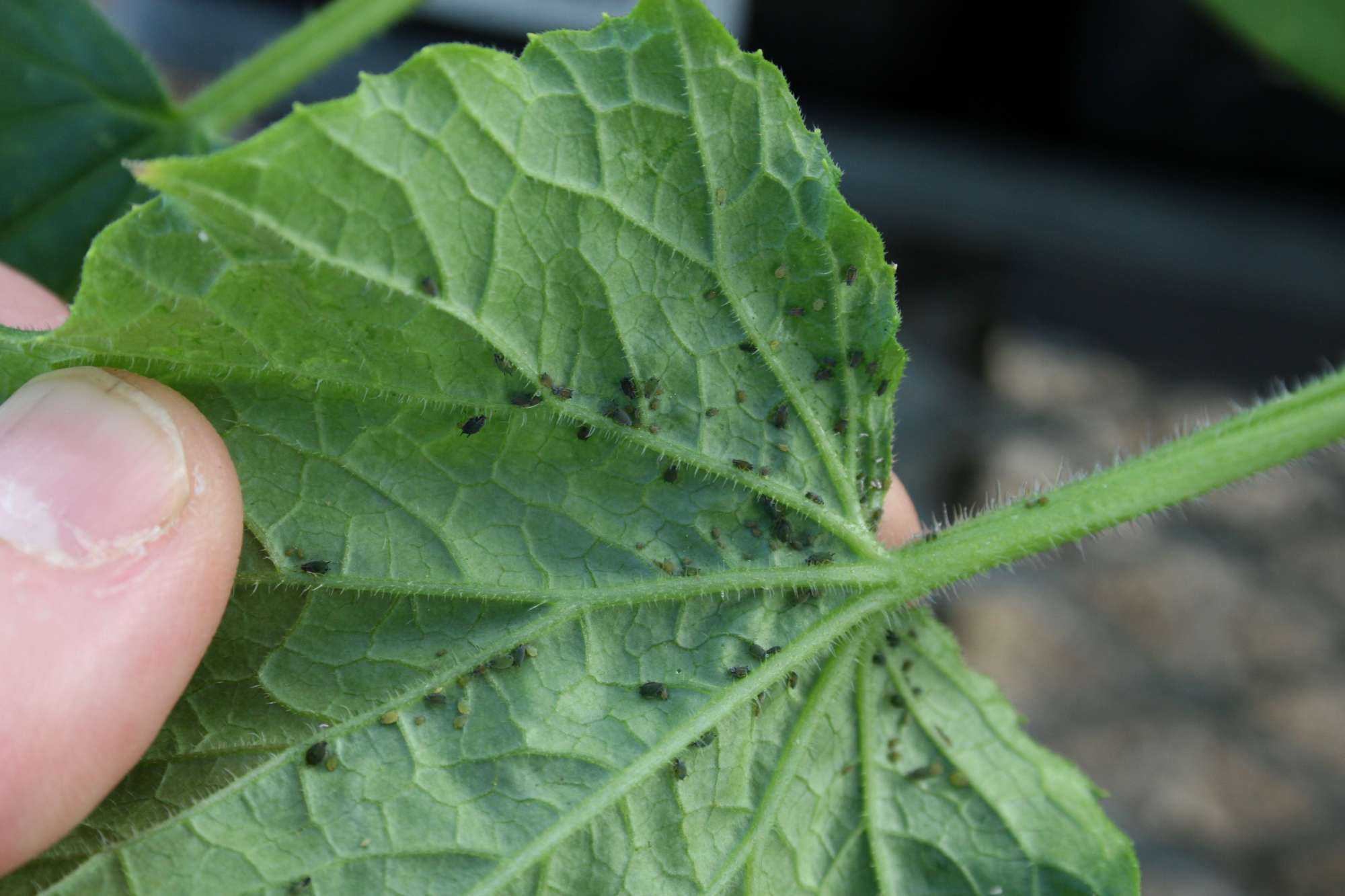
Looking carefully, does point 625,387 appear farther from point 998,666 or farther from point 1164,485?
point 998,666

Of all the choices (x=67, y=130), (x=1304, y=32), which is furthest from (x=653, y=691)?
(x=1304, y=32)

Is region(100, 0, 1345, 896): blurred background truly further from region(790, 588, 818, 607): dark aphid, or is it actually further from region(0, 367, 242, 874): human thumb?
region(0, 367, 242, 874): human thumb

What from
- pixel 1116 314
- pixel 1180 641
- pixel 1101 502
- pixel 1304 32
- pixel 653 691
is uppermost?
pixel 1304 32

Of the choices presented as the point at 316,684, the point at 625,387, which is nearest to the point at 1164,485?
the point at 625,387

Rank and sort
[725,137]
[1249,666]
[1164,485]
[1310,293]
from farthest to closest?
[1249,666] → [1310,293] → [1164,485] → [725,137]

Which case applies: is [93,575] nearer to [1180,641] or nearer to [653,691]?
[653,691]
